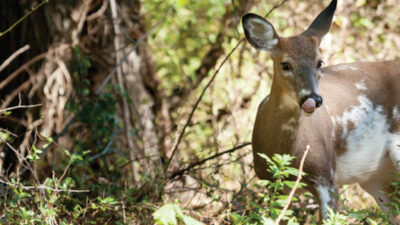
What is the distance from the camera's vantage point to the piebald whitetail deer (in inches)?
179

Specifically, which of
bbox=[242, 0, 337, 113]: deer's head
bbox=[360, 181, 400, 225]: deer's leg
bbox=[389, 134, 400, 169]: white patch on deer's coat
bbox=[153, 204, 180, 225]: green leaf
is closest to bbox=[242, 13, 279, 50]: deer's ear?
bbox=[242, 0, 337, 113]: deer's head

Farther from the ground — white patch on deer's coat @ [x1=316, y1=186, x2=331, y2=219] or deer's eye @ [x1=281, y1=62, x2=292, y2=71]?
deer's eye @ [x1=281, y1=62, x2=292, y2=71]

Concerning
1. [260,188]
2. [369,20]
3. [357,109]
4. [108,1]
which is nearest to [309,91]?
[357,109]

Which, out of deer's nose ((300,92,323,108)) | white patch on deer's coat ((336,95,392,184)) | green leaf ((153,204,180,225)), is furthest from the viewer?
white patch on deer's coat ((336,95,392,184))

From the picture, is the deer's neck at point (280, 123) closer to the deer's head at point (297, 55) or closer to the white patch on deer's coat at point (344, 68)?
the deer's head at point (297, 55)

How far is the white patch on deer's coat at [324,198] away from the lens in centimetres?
455

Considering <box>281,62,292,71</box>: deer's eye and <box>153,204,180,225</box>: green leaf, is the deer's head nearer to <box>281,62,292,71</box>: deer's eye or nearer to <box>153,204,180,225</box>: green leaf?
<box>281,62,292,71</box>: deer's eye

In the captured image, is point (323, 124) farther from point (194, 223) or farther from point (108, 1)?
point (108, 1)

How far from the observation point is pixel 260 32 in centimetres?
488

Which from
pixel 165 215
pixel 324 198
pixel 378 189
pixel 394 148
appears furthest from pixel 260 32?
pixel 165 215

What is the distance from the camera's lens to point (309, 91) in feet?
14.0

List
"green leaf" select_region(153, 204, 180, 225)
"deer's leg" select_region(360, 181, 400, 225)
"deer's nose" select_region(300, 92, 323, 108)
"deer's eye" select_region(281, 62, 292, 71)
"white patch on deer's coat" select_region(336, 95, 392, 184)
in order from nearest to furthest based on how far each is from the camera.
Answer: "green leaf" select_region(153, 204, 180, 225) < "deer's nose" select_region(300, 92, 323, 108) < "deer's eye" select_region(281, 62, 292, 71) < "white patch on deer's coat" select_region(336, 95, 392, 184) < "deer's leg" select_region(360, 181, 400, 225)

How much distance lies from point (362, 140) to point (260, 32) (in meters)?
1.37

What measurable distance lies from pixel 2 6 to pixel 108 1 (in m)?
1.29
